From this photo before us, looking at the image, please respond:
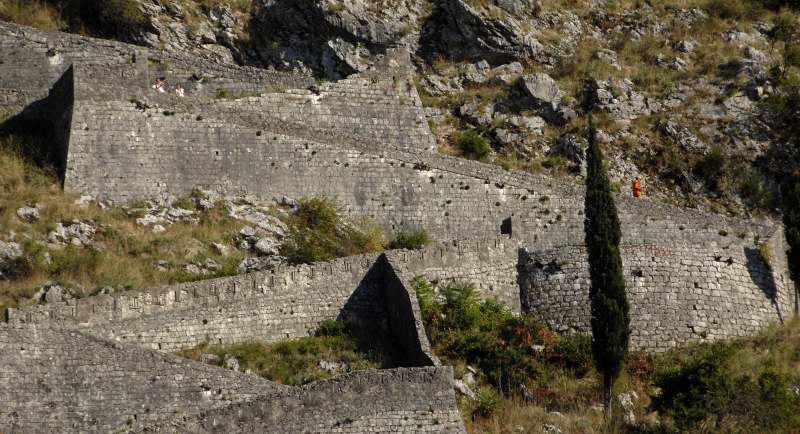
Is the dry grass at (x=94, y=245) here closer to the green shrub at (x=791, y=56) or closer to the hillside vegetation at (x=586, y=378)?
the hillside vegetation at (x=586, y=378)

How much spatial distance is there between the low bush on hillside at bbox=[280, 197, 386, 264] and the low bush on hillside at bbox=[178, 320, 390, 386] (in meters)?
3.32

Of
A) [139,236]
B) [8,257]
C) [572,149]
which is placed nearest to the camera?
[8,257]

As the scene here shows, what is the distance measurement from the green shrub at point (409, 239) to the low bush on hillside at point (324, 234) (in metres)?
0.36

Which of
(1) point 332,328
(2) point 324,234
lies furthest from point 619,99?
(1) point 332,328

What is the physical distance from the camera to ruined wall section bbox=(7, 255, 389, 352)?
962 inches

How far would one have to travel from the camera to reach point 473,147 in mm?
37875

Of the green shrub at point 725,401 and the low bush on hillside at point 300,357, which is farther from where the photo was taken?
the low bush on hillside at point 300,357

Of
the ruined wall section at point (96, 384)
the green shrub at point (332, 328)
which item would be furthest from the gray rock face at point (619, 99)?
the ruined wall section at point (96, 384)

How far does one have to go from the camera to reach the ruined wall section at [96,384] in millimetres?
21891

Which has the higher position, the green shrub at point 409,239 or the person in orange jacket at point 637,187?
the person in orange jacket at point 637,187

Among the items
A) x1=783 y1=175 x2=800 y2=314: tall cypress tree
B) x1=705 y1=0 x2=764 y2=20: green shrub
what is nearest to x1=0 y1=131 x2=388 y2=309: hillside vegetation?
x1=783 y1=175 x2=800 y2=314: tall cypress tree

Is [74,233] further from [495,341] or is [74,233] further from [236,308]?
[495,341]

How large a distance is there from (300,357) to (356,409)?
3.66 m

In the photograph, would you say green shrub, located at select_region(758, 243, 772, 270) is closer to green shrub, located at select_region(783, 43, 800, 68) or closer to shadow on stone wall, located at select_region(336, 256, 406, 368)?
shadow on stone wall, located at select_region(336, 256, 406, 368)
